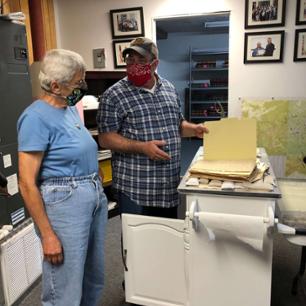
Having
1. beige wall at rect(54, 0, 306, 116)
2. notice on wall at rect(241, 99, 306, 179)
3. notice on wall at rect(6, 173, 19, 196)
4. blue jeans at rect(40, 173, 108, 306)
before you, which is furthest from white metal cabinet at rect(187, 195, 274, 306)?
beige wall at rect(54, 0, 306, 116)

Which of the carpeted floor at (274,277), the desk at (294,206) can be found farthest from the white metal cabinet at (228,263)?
the carpeted floor at (274,277)

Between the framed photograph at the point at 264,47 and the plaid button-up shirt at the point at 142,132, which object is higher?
the framed photograph at the point at 264,47

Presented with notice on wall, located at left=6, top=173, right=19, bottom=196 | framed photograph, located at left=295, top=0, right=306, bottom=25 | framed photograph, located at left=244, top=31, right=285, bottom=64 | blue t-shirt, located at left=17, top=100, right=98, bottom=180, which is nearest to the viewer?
blue t-shirt, located at left=17, top=100, right=98, bottom=180

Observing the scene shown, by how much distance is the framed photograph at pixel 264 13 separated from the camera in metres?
2.64

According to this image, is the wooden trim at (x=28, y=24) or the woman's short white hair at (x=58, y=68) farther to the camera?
the wooden trim at (x=28, y=24)

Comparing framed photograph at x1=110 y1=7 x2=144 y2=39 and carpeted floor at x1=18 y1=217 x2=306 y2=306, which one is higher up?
framed photograph at x1=110 y1=7 x2=144 y2=39

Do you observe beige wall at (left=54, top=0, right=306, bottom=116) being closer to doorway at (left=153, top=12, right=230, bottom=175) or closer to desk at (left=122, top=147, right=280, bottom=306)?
desk at (left=122, top=147, right=280, bottom=306)

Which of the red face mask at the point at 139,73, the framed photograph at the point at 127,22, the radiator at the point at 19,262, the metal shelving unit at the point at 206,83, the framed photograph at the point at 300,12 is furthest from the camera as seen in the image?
the metal shelving unit at the point at 206,83

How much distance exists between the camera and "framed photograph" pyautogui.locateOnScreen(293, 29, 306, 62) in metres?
2.64

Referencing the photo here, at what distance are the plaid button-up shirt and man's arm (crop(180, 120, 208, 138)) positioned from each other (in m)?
0.10

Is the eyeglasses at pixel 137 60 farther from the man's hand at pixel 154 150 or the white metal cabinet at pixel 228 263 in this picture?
the white metal cabinet at pixel 228 263

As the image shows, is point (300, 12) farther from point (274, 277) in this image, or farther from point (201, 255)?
point (201, 255)

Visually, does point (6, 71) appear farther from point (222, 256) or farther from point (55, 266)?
point (222, 256)

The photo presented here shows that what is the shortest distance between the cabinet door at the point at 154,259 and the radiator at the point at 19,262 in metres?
0.66
